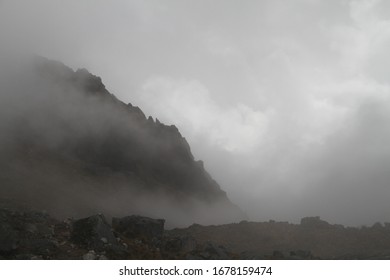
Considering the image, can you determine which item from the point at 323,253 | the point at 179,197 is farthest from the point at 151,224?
the point at 179,197

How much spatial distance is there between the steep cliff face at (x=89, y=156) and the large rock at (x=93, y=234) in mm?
47764

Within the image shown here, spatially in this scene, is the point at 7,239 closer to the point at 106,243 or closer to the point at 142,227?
the point at 106,243

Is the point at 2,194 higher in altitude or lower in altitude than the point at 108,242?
higher

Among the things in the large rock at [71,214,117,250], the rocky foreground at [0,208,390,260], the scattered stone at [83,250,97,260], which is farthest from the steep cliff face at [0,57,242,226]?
the scattered stone at [83,250,97,260]

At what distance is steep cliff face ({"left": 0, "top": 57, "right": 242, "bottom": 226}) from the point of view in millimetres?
75875

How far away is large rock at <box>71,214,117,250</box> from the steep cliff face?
47.8m

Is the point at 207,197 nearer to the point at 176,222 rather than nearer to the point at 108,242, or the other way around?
the point at 176,222

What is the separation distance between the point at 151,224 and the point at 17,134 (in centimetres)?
7240

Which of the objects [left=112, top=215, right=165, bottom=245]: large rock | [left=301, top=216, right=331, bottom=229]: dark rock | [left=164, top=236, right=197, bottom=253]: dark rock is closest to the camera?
[left=164, top=236, right=197, bottom=253]: dark rock

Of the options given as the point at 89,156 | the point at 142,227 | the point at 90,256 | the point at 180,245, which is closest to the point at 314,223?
the point at 180,245

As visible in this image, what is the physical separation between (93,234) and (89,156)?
7874 cm

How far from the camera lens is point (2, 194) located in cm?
6288

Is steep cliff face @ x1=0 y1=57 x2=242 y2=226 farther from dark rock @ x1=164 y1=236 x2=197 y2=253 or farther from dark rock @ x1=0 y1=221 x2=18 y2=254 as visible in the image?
dark rock @ x1=0 y1=221 x2=18 y2=254

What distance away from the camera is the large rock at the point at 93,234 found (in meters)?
20.1
